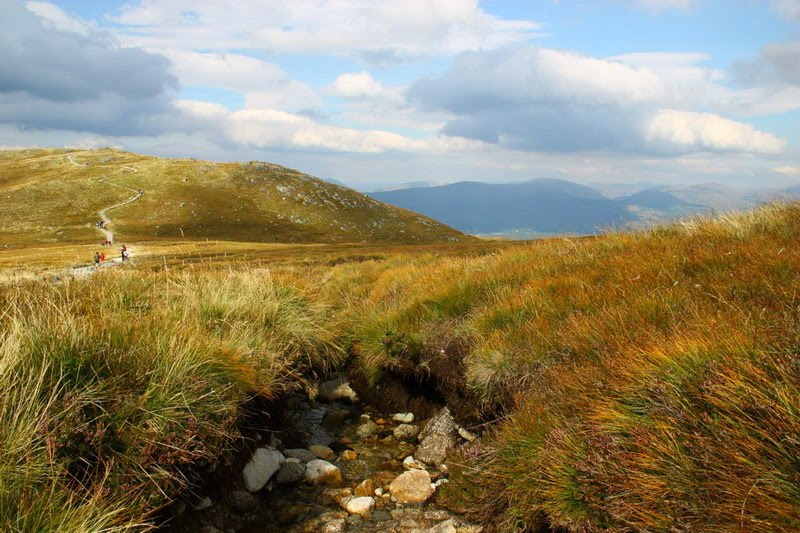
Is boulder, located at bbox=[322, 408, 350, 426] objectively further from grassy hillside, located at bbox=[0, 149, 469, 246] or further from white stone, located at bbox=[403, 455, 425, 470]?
grassy hillside, located at bbox=[0, 149, 469, 246]

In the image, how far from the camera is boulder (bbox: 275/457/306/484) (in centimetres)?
624

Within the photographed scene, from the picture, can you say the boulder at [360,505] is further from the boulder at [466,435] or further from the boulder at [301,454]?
the boulder at [466,435]

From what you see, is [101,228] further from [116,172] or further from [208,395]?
[208,395]

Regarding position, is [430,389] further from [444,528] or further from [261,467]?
[444,528]

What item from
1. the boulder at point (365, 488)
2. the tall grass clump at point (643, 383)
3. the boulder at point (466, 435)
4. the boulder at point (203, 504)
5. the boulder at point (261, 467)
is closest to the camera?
the tall grass clump at point (643, 383)

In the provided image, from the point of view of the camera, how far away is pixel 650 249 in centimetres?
856

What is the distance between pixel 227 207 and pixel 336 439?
12969cm

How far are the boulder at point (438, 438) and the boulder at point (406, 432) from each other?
0.80ft

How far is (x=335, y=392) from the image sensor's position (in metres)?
9.22

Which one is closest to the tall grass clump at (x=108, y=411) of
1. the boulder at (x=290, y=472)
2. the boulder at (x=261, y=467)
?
the boulder at (x=261, y=467)

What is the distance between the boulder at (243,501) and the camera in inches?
217

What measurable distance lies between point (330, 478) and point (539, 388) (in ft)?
10.3

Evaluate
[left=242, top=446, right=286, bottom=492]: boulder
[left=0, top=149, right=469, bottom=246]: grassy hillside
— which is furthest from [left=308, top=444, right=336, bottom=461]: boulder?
[left=0, top=149, right=469, bottom=246]: grassy hillside

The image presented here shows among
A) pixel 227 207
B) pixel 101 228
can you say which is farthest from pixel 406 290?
pixel 227 207
